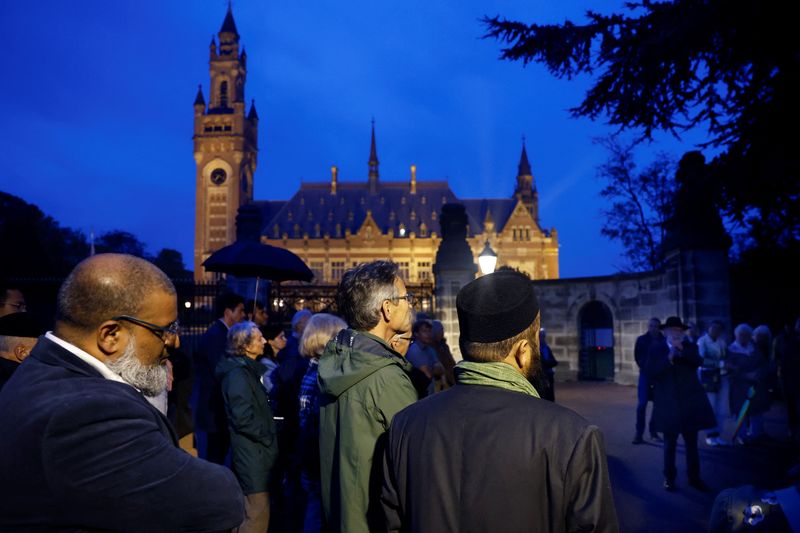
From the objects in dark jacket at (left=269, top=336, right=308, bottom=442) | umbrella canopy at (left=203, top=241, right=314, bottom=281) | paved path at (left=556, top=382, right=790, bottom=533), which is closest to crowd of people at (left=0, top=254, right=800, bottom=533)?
dark jacket at (left=269, top=336, right=308, bottom=442)

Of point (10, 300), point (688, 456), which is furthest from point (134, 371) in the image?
point (688, 456)

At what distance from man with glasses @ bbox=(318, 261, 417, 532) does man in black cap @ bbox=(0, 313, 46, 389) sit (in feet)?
6.16

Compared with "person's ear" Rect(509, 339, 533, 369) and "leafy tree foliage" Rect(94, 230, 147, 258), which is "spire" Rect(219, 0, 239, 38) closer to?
"leafy tree foliage" Rect(94, 230, 147, 258)

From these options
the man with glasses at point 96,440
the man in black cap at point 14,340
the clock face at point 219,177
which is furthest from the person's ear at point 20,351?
the clock face at point 219,177

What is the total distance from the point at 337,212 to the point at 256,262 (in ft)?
192

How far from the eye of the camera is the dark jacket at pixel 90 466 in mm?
1390

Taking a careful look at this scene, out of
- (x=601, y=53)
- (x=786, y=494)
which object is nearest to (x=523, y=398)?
(x=786, y=494)

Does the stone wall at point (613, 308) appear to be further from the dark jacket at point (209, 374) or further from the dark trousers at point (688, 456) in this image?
→ the dark jacket at point (209, 374)

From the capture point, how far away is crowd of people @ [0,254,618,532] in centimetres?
141

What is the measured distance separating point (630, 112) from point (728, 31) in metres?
1.98

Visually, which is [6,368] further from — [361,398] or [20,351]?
[361,398]

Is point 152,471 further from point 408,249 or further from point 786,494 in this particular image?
point 408,249

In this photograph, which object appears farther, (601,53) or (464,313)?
(601,53)

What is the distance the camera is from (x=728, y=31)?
9008 mm
